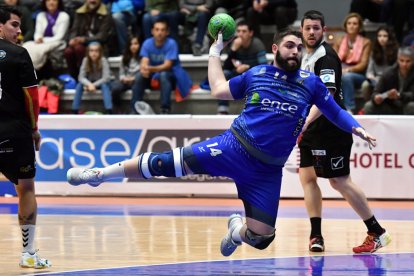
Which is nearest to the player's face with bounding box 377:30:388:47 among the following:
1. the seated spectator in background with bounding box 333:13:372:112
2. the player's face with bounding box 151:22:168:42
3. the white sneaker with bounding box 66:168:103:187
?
the seated spectator in background with bounding box 333:13:372:112

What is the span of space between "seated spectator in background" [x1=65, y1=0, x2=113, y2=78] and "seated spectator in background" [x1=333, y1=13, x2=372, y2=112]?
4557 millimetres

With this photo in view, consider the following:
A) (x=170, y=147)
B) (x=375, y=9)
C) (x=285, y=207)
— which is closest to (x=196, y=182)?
(x=170, y=147)

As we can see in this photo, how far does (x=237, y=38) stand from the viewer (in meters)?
17.0

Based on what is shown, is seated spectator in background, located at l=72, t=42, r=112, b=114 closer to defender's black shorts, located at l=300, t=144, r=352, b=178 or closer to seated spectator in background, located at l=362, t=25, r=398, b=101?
seated spectator in background, located at l=362, t=25, r=398, b=101

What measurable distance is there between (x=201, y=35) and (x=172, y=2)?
0.85 meters

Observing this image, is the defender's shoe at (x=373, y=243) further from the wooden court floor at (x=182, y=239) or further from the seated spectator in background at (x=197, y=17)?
the seated spectator in background at (x=197, y=17)

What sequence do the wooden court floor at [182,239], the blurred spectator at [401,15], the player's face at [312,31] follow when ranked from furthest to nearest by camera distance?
1. the blurred spectator at [401,15]
2. the player's face at [312,31]
3. the wooden court floor at [182,239]

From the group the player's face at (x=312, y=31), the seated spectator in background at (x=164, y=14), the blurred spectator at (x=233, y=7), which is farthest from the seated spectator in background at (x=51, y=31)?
the player's face at (x=312, y=31)

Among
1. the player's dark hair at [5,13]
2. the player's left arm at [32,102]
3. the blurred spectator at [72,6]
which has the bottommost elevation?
the blurred spectator at [72,6]

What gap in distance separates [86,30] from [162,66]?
7.47ft

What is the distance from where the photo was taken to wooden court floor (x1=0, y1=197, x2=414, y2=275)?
8.78m

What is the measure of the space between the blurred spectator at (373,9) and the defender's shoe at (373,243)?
8669 mm

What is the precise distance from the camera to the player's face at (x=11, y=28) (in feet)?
28.5

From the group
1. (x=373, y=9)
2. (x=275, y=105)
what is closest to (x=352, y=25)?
(x=373, y=9)
